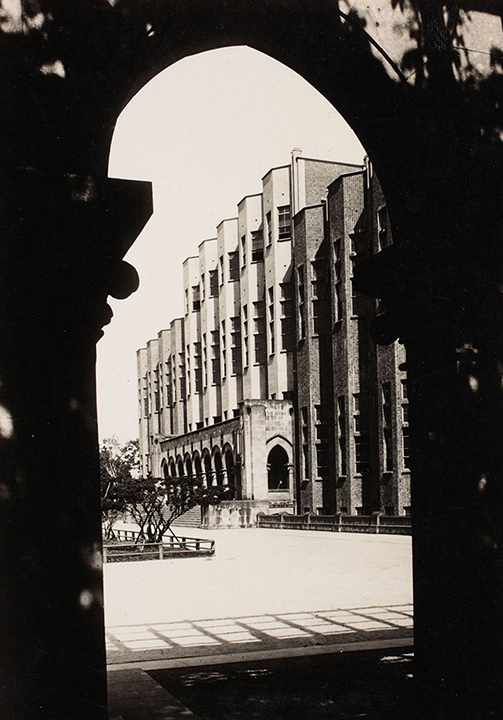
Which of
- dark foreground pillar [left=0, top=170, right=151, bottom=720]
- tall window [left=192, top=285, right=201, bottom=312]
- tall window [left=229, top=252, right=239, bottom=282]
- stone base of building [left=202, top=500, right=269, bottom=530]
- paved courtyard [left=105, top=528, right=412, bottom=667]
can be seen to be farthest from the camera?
tall window [left=192, top=285, right=201, bottom=312]

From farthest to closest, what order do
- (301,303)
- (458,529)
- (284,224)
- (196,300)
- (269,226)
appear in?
(196,300) → (269,226) → (284,224) → (301,303) → (458,529)

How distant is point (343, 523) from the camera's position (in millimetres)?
34156

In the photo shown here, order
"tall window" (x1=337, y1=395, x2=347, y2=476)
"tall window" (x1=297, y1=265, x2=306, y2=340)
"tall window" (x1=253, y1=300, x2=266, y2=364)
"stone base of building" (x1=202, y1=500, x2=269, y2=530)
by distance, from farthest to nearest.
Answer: "tall window" (x1=253, y1=300, x2=266, y2=364)
"tall window" (x1=297, y1=265, x2=306, y2=340)
"stone base of building" (x1=202, y1=500, x2=269, y2=530)
"tall window" (x1=337, y1=395, x2=347, y2=476)

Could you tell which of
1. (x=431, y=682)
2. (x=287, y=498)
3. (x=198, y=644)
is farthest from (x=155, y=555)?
(x=287, y=498)

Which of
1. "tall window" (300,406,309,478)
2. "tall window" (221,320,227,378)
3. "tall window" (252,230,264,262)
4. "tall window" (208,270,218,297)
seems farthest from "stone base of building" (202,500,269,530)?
"tall window" (208,270,218,297)

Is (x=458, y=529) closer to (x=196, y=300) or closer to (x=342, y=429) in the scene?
(x=342, y=429)

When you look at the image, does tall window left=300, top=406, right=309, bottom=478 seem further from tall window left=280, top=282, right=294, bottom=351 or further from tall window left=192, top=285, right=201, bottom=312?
tall window left=192, top=285, right=201, bottom=312

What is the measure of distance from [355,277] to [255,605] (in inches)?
311

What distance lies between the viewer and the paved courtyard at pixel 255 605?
909cm

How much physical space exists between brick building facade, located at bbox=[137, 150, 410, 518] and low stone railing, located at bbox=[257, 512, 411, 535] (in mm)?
2529

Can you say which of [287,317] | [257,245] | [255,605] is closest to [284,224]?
[257,245]

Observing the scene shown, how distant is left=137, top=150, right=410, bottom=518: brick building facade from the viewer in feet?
126

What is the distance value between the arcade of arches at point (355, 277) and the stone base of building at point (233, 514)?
125 feet

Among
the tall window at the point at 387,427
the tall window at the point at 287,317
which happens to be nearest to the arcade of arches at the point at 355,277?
the tall window at the point at 387,427
